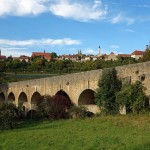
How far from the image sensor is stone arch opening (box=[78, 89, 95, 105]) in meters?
30.9

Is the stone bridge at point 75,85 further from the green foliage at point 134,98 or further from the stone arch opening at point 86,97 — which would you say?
the green foliage at point 134,98

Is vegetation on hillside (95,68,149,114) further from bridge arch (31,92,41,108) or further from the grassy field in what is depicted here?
bridge arch (31,92,41,108)

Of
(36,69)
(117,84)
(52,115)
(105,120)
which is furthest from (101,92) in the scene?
(36,69)

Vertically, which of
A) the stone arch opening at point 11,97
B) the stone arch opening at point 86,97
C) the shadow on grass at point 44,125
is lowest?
the shadow on grass at point 44,125

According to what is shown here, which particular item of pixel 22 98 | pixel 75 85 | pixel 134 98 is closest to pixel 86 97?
pixel 75 85

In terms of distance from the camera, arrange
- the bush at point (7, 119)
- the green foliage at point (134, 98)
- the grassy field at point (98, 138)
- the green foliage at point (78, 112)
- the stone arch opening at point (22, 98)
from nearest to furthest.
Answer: the grassy field at point (98, 138), the green foliage at point (134, 98), the bush at point (7, 119), the green foliage at point (78, 112), the stone arch opening at point (22, 98)

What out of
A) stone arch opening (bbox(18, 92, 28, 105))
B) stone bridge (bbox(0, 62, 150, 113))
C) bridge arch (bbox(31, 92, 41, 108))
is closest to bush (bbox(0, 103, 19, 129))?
stone bridge (bbox(0, 62, 150, 113))

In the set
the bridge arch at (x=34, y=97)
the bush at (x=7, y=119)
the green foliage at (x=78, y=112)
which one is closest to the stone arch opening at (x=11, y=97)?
the bridge arch at (x=34, y=97)

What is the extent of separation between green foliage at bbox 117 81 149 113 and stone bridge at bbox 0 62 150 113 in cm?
49

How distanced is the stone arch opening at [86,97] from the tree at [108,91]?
4.90 meters

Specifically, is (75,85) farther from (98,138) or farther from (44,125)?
(98,138)

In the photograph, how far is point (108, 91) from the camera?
25.2m

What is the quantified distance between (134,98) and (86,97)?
9.14m

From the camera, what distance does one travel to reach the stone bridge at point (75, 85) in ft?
77.9
